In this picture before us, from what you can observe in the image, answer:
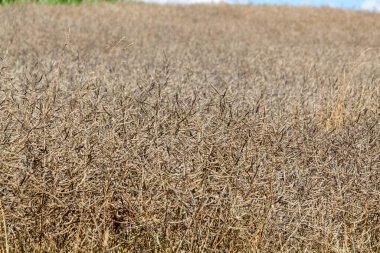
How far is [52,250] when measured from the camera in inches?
101

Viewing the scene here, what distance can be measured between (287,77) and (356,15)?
9463mm

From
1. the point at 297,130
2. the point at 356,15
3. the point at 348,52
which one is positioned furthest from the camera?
the point at 356,15

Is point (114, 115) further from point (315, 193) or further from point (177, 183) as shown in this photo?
point (315, 193)

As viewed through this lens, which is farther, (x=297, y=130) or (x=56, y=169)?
(x=297, y=130)

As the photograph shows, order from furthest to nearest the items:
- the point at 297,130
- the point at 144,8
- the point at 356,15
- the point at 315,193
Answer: the point at 356,15, the point at 144,8, the point at 297,130, the point at 315,193

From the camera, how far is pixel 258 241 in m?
2.65

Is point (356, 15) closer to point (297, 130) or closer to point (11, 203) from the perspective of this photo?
point (297, 130)

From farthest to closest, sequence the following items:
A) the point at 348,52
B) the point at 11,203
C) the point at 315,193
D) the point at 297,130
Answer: the point at 348,52 → the point at 297,130 → the point at 315,193 → the point at 11,203

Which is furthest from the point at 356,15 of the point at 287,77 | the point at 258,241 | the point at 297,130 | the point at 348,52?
the point at 258,241

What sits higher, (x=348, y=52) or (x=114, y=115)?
(x=114, y=115)

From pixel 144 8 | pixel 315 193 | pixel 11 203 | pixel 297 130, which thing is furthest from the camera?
pixel 144 8

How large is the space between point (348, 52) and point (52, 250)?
5826 mm

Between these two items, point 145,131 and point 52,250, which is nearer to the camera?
point 52,250

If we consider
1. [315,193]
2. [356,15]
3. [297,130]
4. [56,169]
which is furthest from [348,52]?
[356,15]
